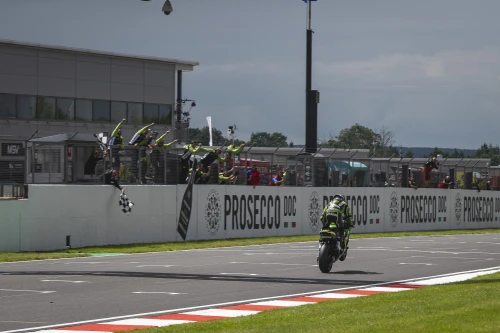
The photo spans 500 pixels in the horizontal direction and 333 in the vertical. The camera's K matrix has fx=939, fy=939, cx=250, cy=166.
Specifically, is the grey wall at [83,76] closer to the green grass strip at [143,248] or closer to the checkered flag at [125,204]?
the green grass strip at [143,248]

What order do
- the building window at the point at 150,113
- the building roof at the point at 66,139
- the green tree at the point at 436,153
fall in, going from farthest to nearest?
the building window at the point at 150,113
the green tree at the point at 436,153
the building roof at the point at 66,139

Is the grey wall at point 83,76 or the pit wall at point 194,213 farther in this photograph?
the grey wall at point 83,76

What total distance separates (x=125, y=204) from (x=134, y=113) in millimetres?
31440

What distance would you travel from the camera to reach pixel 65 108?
56.0 m

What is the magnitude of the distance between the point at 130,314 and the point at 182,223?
19161 mm

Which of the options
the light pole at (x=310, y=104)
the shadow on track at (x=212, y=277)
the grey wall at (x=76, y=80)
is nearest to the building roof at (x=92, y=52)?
the grey wall at (x=76, y=80)

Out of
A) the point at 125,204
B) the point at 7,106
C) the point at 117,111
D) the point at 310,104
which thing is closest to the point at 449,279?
the point at 125,204

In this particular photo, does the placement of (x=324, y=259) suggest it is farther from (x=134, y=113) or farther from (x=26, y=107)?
(x=134, y=113)

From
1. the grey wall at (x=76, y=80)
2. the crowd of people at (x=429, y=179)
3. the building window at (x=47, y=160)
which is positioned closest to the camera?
the building window at (x=47, y=160)

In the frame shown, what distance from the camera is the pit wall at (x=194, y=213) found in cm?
2631

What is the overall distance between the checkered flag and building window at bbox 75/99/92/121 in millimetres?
28698

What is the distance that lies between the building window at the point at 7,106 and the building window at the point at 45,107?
1553mm

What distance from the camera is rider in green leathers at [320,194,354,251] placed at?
19438 mm

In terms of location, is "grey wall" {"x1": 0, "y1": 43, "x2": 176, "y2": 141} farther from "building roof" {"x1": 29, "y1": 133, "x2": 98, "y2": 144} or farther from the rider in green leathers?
the rider in green leathers
